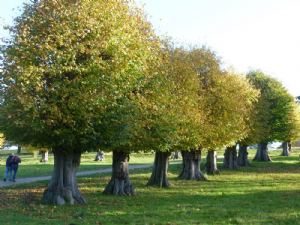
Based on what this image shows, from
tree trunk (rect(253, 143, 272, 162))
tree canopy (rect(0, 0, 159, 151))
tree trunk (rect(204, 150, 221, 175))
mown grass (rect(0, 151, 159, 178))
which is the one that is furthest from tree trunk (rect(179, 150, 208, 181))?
tree trunk (rect(253, 143, 272, 162))

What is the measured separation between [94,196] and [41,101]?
23.2 feet

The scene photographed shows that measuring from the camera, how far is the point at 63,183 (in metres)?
15.9

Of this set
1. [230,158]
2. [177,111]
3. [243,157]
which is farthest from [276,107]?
[177,111]

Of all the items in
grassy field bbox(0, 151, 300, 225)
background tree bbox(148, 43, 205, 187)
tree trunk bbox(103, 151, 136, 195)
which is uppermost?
background tree bbox(148, 43, 205, 187)

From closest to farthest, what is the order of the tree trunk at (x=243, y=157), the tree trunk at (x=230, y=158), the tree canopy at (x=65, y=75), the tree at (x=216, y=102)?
1. the tree canopy at (x=65, y=75)
2. the tree at (x=216, y=102)
3. the tree trunk at (x=230, y=158)
4. the tree trunk at (x=243, y=157)

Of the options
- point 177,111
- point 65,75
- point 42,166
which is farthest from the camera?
point 42,166

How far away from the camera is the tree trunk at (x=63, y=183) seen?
15.4 metres

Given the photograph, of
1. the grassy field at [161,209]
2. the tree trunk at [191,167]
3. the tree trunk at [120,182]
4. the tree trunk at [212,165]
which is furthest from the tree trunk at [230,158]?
the tree trunk at [120,182]

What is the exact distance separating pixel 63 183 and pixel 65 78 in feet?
16.6

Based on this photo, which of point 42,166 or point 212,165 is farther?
point 42,166

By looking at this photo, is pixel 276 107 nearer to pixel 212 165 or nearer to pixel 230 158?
pixel 230 158

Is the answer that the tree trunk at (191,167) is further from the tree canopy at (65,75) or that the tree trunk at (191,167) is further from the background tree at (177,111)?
the tree canopy at (65,75)

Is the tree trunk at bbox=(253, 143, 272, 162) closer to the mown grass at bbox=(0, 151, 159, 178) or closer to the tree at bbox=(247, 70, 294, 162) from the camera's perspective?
the tree at bbox=(247, 70, 294, 162)

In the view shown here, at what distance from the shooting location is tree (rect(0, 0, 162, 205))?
13555mm
